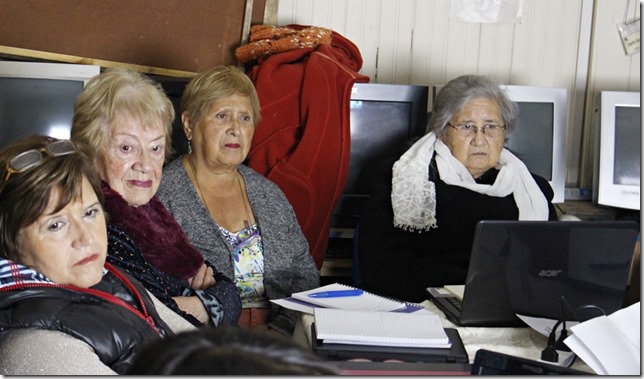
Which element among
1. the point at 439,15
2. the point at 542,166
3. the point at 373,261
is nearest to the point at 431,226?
the point at 373,261

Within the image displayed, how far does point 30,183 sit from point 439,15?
104 inches

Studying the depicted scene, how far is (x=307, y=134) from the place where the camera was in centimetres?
302

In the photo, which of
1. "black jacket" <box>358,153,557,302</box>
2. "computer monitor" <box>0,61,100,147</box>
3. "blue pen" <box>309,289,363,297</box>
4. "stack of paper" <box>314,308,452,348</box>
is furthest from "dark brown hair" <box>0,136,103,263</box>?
"computer monitor" <box>0,61,100,147</box>

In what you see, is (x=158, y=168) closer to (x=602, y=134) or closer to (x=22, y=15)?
(x=22, y=15)

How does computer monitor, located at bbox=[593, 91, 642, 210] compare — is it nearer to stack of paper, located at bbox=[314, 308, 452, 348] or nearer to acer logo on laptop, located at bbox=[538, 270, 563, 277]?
acer logo on laptop, located at bbox=[538, 270, 563, 277]

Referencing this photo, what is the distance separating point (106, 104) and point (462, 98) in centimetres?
122

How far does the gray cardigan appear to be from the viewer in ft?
7.91

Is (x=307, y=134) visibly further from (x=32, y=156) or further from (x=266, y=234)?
(x=32, y=156)

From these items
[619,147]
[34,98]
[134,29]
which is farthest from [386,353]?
[134,29]

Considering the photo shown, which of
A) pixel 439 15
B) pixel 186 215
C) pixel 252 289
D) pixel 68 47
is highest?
pixel 439 15

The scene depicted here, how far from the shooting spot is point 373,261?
2.45 meters

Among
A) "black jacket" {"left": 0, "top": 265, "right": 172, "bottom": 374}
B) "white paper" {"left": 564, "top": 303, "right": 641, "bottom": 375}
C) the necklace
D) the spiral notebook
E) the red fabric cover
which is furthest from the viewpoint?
the red fabric cover

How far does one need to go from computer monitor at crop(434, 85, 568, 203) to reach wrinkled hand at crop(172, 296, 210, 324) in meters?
1.59

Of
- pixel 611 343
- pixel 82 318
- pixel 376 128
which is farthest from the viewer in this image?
pixel 376 128
